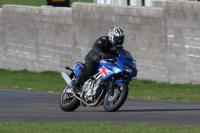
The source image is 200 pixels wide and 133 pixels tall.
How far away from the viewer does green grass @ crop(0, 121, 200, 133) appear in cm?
973

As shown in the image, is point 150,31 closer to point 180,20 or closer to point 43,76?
point 180,20

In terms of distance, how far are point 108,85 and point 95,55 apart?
0.60 m

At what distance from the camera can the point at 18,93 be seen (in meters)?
18.9

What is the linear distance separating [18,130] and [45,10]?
16.5 metres

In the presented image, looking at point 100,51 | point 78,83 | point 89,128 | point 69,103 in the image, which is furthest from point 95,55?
point 89,128

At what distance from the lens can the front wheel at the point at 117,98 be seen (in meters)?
12.5

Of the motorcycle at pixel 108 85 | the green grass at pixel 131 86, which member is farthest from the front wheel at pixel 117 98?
the green grass at pixel 131 86

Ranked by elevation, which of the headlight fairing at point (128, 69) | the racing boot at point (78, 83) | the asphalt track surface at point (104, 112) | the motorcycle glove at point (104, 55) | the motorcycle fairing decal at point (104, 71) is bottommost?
the asphalt track surface at point (104, 112)

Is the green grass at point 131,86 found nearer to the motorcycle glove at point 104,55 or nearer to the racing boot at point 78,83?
the racing boot at point 78,83

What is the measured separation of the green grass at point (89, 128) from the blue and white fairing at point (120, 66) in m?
2.15

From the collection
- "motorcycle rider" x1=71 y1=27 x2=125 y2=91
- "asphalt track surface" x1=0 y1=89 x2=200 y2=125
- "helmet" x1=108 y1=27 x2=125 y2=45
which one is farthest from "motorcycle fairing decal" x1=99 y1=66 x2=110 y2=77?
"asphalt track surface" x1=0 y1=89 x2=200 y2=125

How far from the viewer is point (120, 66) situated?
12734mm

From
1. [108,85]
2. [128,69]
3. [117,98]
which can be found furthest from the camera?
[108,85]

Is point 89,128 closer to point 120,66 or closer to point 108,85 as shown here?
point 120,66
